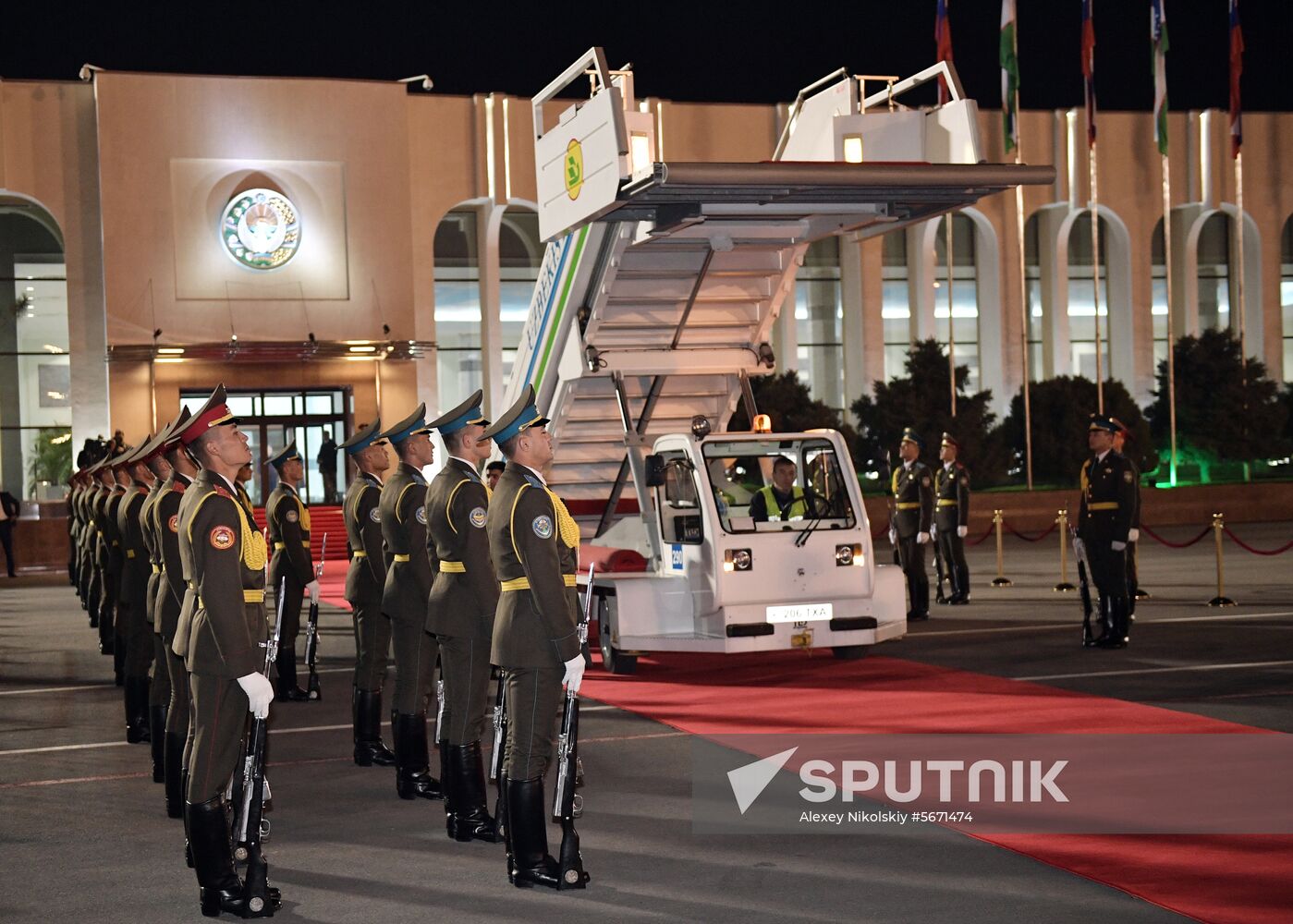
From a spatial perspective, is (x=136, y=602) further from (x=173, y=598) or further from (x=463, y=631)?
(x=463, y=631)

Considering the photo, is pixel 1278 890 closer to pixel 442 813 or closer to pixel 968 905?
pixel 968 905

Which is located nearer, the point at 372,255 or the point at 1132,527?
the point at 1132,527

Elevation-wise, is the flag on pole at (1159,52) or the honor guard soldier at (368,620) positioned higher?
the flag on pole at (1159,52)

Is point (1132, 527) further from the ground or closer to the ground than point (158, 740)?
further from the ground

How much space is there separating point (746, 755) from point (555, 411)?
5.70 m

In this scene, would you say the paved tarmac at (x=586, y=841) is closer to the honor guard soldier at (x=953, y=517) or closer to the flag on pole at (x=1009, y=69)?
the honor guard soldier at (x=953, y=517)

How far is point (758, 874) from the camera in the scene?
667 centimetres

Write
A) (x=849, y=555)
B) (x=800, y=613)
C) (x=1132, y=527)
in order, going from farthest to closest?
(x=1132, y=527), (x=849, y=555), (x=800, y=613)

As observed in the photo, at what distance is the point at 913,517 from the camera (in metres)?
17.0

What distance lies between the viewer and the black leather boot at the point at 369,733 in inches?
374

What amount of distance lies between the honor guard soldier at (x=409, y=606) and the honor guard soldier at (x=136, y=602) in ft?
6.07

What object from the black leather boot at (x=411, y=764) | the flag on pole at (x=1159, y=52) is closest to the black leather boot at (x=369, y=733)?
the black leather boot at (x=411, y=764)

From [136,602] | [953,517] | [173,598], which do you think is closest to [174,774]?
[173,598]

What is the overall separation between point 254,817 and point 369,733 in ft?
9.90
